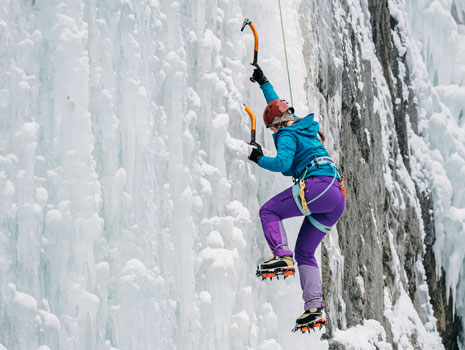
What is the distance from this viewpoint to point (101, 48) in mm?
3184

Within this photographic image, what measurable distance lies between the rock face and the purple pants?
1.01m

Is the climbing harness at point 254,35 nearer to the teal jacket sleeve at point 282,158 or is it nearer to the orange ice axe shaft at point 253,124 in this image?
the orange ice axe shaft at point 253,124

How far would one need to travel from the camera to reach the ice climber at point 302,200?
11.3ft

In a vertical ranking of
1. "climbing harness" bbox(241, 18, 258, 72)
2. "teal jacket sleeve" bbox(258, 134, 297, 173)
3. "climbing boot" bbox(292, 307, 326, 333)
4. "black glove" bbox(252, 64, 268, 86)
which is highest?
"climbing harness" bbox(241, 18, 258, 72)

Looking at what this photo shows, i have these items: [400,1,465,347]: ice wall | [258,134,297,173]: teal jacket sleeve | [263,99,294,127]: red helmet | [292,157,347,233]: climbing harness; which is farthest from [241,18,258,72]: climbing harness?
[400,1,465,347]: ice wall

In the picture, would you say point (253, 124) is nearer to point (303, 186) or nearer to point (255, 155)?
point (255, 155)

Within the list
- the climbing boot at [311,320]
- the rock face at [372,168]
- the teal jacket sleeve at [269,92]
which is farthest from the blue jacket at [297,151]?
the rock face at [372,168]

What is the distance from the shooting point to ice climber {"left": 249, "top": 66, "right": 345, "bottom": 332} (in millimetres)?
3447

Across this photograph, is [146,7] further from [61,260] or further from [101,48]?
[61,260]

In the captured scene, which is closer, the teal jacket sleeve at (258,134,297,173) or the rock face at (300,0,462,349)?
the teal jacket sleeve at (258,134,297,173)

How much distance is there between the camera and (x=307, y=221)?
369 centimetres

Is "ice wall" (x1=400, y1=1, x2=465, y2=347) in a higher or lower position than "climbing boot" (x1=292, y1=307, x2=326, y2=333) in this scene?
higher

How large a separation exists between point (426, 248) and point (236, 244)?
463 centimetres

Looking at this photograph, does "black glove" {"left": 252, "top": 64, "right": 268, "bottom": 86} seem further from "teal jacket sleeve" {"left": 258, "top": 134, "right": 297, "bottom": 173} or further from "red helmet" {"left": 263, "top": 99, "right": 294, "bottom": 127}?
"teal jacket sleeve" {"left": 258, "top": 134, "right": 297, "bottom": 173}
